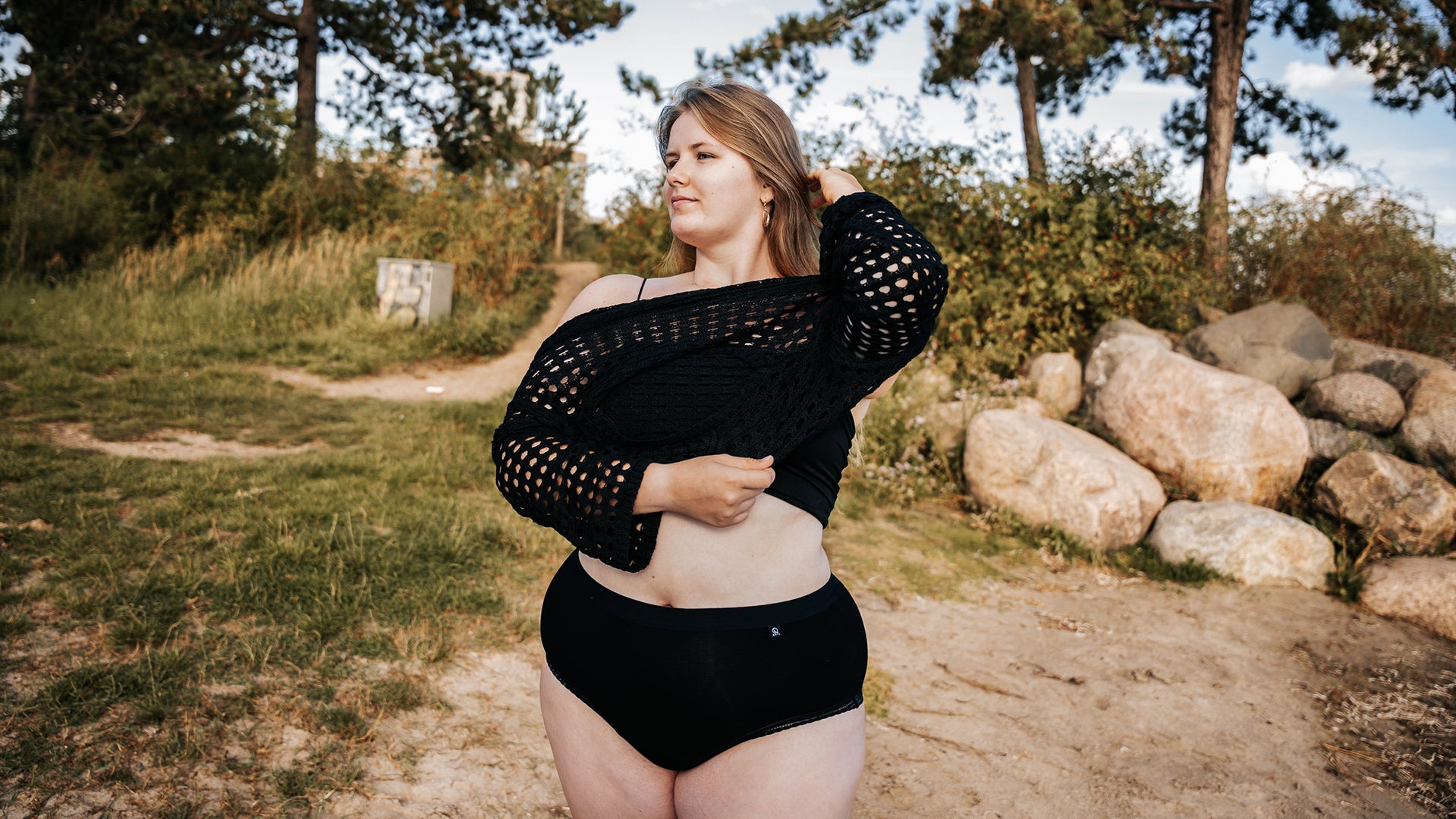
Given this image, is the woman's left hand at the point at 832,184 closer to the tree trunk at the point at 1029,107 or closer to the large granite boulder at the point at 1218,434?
the large granite boulder at the point at 1218,434

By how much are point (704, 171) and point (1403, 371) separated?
7.63m

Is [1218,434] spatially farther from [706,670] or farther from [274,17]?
[274,17]

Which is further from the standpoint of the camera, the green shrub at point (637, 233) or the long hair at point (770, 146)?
the green shrub at point (637, 233)

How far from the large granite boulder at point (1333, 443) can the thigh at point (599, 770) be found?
6.61 meters

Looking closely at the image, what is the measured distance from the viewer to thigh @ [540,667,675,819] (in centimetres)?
151

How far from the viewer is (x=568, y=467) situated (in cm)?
149

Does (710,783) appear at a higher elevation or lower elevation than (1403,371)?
lower

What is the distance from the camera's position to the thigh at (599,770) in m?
1.51

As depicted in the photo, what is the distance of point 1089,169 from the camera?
9188 mm

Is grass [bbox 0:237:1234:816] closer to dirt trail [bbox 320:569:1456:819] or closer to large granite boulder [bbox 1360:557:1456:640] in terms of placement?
dirt trail [bbox 320:569:1456:819]

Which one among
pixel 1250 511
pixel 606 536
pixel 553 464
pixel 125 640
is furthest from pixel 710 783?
pixel 1250 511

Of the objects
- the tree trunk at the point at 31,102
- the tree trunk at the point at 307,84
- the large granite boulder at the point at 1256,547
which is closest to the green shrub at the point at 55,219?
the tree trunk at the point at 307,84

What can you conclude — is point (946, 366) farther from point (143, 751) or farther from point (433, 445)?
point (143, 751)

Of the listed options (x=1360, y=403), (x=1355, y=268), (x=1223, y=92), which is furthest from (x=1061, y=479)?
(x=1223, y=92)
